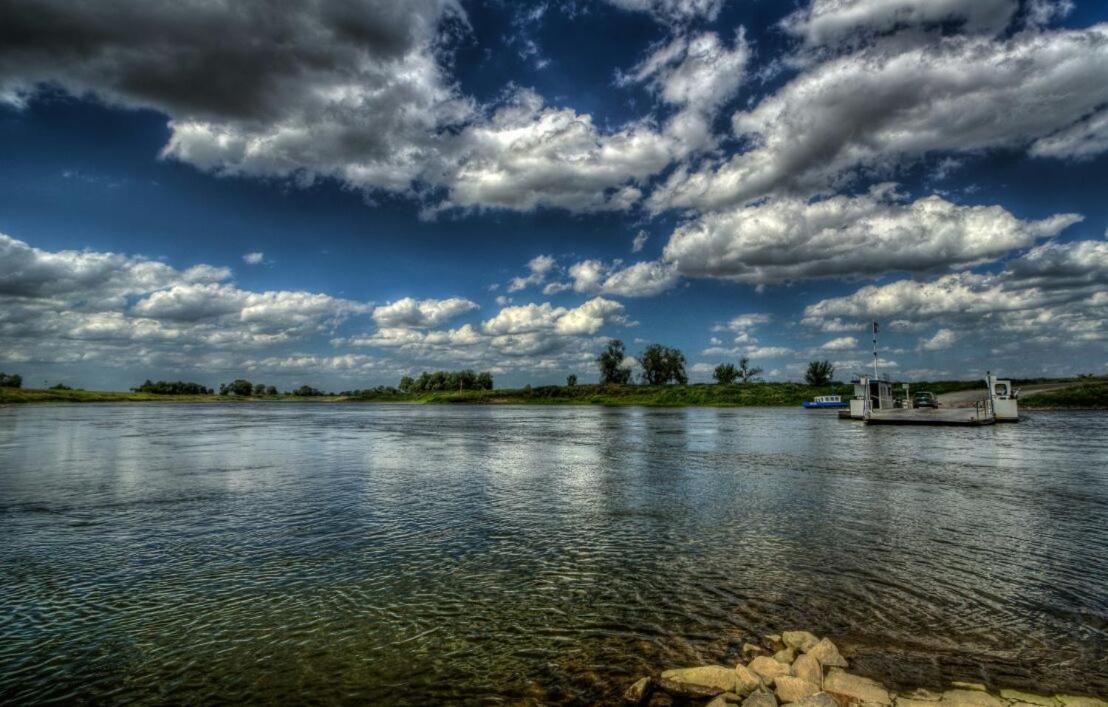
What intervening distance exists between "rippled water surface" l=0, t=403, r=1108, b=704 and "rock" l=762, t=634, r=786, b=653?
1.11 feet

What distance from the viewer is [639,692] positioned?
7.27 m

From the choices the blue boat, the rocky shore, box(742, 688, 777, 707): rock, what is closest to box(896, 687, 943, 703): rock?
the rocky shore

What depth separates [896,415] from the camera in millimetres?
71188

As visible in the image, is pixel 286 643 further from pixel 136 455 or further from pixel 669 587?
pixel 136 455

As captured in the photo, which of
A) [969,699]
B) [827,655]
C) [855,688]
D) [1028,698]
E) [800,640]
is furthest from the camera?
[800,640]

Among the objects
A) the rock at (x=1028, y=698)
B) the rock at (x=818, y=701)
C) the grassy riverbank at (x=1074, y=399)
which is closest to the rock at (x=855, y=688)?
the rock at (x=818, y=701)

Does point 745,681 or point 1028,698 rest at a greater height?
point 745,681

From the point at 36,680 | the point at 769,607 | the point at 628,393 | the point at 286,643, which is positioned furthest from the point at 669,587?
the point at 628,393

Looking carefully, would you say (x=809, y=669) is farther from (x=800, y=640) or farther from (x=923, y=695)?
(x=923, y=695)

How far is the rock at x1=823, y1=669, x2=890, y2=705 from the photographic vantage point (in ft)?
23.2

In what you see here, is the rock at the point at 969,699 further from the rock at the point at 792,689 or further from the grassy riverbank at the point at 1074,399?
the grassy riverbank at the point at 1074,399

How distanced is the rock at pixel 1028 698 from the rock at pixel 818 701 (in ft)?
8.09

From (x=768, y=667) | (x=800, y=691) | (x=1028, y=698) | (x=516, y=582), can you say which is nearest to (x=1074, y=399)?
(x=1028, y=698)

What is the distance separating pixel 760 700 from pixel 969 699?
2.67 m
